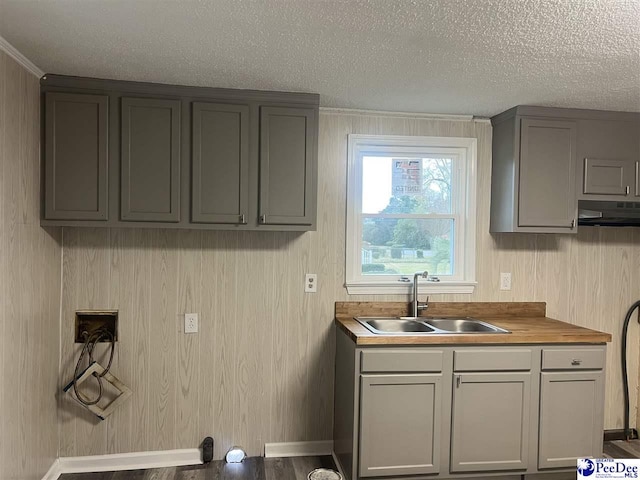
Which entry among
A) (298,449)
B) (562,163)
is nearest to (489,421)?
(298,449)

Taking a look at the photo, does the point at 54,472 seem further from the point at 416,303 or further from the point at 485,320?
the point at 485,320

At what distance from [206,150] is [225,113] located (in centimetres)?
25

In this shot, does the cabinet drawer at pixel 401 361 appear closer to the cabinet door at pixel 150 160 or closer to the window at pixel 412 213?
the window at pixel 412 213

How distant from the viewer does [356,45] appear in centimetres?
208

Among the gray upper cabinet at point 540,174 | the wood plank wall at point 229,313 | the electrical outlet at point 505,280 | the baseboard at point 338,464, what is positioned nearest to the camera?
the baseboard at point 338,464

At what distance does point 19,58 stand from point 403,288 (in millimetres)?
2598

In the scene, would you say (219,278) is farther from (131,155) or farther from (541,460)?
(541,460)

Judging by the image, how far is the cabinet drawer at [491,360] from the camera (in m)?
2.61

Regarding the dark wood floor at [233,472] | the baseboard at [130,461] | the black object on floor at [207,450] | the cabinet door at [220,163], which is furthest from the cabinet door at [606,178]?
the baseboard at [130,461]

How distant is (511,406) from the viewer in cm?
265

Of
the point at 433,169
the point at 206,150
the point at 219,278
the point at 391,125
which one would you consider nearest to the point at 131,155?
the point at 206,150

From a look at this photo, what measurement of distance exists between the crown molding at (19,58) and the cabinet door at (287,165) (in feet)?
3.98

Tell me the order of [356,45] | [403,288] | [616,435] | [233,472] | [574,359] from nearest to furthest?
[356,45]
[574,359]
[233,472]
[403,288]
[616,435]

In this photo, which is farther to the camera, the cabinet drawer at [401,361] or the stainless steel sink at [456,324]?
the stainless steel sink at [456,324]
